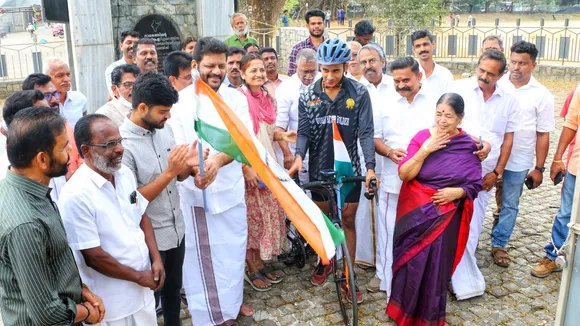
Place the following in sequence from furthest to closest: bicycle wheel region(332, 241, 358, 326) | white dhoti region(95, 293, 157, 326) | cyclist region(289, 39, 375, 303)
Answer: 1. cyclist region(289, 39, 375, 303)
2. bicycle wheel region(332, 241, 358, 326)
3. white dhoti region(95, 293, 157, 326)

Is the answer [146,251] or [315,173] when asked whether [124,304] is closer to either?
[146,251]

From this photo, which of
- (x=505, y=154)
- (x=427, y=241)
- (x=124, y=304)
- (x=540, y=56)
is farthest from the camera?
(x=540, y=56)

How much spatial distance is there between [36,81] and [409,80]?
305cm

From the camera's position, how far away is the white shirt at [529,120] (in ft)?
17.1

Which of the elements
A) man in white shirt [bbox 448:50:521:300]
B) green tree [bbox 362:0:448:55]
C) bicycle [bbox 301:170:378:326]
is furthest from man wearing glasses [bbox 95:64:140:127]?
green tree [bbox 362:0:448:55]

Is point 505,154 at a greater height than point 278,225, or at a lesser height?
greater

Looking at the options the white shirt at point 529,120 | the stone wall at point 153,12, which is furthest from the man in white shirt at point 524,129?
the stone wall at point 153,12

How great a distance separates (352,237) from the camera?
4707 millimetres

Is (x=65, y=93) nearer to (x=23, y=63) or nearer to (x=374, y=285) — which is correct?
(x=374, y=285)

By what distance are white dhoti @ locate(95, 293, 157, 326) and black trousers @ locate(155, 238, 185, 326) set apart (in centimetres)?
54

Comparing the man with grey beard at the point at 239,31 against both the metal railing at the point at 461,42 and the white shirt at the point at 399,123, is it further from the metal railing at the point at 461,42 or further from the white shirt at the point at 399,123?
the metal railing at the point at 461,42

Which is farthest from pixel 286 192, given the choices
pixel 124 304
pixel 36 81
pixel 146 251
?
pixel 36 81

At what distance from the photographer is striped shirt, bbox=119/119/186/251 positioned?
136 inches

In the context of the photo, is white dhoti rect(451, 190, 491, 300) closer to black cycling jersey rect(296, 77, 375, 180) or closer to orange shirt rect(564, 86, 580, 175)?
orange shirt rect(564, 86, 580, 175)
